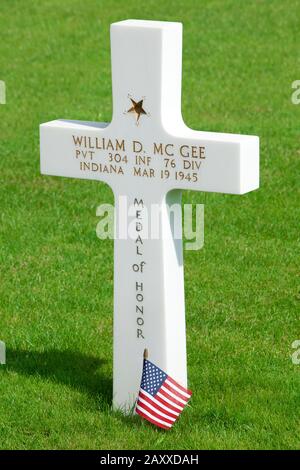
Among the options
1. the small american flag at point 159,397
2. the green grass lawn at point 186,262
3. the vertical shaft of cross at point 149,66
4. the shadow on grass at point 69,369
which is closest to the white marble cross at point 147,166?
the vertical shaft of cross at point 149,66

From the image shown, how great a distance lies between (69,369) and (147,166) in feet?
6.79

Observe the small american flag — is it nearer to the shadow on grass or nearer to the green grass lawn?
the green grass lawn

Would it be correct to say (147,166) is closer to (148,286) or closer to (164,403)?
(148,286)

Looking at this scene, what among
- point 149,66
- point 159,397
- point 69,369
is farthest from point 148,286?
point 149,66

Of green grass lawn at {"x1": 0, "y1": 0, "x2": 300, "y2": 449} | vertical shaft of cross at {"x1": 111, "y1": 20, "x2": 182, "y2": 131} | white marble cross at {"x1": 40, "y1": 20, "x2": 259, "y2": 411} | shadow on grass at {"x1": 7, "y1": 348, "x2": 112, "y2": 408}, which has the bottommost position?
shadow on grass at {"x1": 7, "y1": 348, "x2": 112, "y2": 408}

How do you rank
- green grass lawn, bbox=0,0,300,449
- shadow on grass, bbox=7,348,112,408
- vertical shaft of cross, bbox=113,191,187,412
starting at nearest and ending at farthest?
vertical shaft of cross, bbox=113,191,187,412
green grass lawn, bbox=0,0,300,449
shadow on grass, bbox=7,348,112,408

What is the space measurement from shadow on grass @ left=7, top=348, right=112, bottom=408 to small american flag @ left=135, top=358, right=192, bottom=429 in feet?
1.82

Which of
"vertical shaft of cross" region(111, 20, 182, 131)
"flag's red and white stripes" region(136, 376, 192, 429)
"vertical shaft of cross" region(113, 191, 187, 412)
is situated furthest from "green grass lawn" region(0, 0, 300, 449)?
"vertical shaft of cross" region(111, 20, 182, 131)

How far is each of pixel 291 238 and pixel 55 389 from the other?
13.1 ft

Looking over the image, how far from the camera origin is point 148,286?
27.7ft

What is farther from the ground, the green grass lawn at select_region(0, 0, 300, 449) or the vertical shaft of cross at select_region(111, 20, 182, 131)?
the vertical shaft of cross at select_region(111, 20, 182, 131)

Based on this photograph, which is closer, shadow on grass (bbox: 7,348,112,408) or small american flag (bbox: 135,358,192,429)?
small american flag (bbox: 135,358,192,429)

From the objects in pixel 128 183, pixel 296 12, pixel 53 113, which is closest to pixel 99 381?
pixel 128 183

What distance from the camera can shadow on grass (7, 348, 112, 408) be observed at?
9.16m
